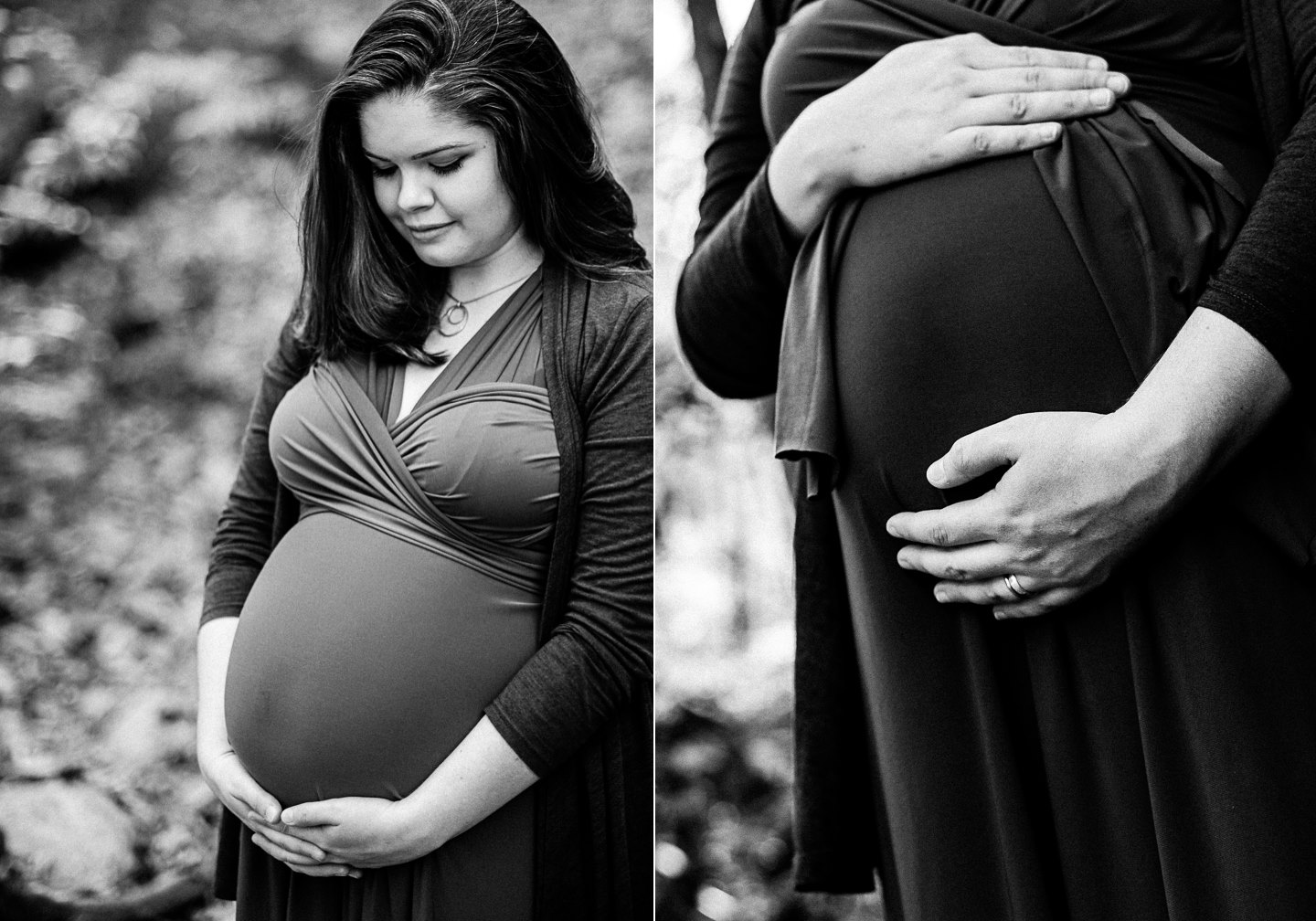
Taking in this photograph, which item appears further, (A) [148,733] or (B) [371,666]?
(A) [148,733]

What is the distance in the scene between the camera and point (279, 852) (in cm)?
110

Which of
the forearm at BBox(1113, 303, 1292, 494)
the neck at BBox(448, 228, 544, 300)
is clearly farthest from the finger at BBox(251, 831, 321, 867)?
the forearm at BBox(1113, 303, 1292, 494)

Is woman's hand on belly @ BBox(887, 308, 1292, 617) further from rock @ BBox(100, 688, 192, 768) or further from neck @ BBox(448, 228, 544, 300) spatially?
rock @ BBox(100, 688, 192, 768)

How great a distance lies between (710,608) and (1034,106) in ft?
2.46

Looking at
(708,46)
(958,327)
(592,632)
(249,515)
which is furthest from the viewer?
(708,46)

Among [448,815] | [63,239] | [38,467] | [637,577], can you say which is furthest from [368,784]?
[63,239]

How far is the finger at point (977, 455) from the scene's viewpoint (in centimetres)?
84

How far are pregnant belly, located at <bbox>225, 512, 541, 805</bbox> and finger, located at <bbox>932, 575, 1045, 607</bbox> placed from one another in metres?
0.41

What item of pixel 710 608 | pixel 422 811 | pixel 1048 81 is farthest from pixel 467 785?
pixel 1048 81

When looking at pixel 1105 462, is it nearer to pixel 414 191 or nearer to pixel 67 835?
pixel 414 191

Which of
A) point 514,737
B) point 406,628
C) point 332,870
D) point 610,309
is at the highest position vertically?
point 610,309

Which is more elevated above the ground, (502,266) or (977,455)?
(502,266)

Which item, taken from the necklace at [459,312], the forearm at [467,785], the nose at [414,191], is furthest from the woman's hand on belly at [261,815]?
the nose at [414,191]

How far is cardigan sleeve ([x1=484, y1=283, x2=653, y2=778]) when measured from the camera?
43.1 inches
